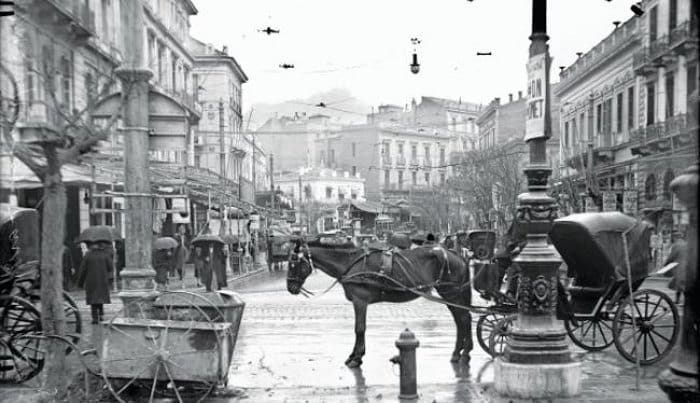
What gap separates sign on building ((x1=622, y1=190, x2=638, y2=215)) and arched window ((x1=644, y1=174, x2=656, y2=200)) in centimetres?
61

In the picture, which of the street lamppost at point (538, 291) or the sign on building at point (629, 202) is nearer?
the street lamppost at point (538, 291)

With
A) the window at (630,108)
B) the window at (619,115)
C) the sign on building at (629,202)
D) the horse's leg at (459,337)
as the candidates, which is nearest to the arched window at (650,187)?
the sign on building at (629,202)

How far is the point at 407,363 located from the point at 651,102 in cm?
2884

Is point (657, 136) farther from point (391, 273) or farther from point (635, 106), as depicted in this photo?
point (391, 273)

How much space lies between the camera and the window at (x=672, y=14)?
29.6 m

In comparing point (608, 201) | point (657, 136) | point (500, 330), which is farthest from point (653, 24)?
point (500, 330)

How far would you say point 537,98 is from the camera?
7.97 meters

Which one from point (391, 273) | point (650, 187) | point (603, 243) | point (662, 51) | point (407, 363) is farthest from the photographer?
point (650, 187)

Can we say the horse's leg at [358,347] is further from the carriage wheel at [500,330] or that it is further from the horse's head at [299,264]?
the carriage wheel at [500,330]

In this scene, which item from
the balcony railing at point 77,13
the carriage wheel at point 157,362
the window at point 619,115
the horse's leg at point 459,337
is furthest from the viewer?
the window at point 619,115

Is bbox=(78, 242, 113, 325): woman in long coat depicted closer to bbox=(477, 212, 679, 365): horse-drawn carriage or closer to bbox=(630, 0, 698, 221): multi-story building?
bbox=(477, 212, 679, 365): horse-drawn carriage

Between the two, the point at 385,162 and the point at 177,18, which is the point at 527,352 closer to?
the point at 177,18

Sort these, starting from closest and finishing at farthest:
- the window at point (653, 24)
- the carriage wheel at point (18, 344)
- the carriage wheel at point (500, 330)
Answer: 1. the carriage wheel at point (18, 344)
2. the carriage wheel at point (500, 330)
3. the window at point (653, 24)

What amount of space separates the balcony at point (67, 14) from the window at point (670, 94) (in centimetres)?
2370
